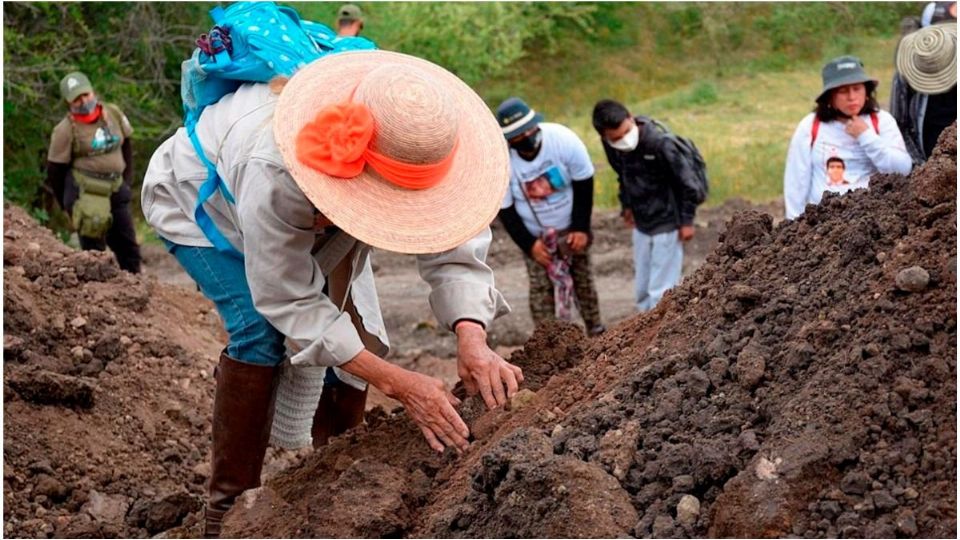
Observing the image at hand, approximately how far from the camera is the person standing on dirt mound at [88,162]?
941 centimetres

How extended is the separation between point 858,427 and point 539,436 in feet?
2.55

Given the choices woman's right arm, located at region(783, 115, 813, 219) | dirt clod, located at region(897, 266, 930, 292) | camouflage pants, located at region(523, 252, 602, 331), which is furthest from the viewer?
camouflage pants, located at region(523, 252, 602, 331)

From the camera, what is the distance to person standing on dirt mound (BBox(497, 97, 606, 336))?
755 centimetres

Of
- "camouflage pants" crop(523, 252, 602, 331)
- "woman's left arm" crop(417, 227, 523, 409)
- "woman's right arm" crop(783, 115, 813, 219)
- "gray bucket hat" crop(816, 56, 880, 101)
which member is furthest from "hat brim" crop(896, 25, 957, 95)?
"woman's left arm" crop(417, 227, 523, 409)

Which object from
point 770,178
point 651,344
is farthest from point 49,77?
point 651,344

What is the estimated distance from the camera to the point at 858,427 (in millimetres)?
2965

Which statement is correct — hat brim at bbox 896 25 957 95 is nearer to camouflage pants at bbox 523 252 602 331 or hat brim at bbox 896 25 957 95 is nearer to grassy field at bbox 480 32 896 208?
camouflage pants at bbox 523 252 602 331

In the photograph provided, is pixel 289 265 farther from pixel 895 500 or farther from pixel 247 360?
pixel 895 500

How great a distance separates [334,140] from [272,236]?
0.32m

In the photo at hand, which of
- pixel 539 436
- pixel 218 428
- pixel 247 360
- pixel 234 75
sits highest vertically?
pixel 234 75

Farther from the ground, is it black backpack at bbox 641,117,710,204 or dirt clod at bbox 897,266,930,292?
dirt clod at bbox 897,266,930,292

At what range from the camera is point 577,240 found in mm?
7844

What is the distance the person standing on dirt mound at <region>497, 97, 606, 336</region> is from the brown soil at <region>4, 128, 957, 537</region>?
308 cm

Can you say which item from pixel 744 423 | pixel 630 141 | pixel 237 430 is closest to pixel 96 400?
pixel 237 430
